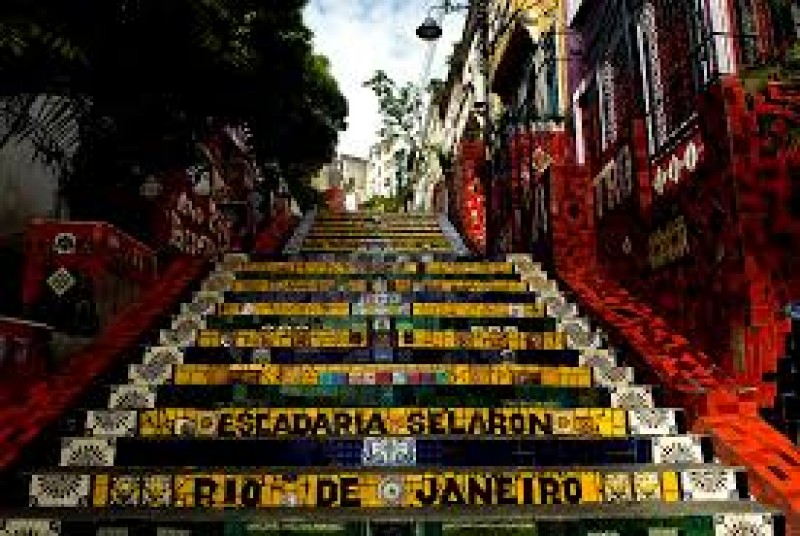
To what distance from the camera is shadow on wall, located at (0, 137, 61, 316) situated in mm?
6949

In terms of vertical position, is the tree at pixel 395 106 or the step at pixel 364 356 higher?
the tree at pixel 395 106

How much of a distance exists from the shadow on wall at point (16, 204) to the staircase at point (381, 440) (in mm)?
1658

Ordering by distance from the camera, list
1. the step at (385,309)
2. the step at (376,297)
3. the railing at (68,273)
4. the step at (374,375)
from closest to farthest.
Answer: the step at (374,375)
the railing at (68,273)
the step at (385,309)
the step at (376,297)

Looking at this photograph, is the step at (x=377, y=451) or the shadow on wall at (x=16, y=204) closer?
the step at (x=377, y=451)

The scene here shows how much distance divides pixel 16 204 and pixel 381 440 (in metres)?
5.04

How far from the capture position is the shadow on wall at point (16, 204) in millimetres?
6949

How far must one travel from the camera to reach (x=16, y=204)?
302 inches

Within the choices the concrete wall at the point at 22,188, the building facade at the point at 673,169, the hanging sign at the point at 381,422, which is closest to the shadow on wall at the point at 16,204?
the concrete wall at the point at 22,188

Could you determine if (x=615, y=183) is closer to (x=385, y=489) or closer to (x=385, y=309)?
(x=385, y=309)

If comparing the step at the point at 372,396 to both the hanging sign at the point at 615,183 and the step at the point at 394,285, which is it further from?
the hanging sign at the point at 615,183

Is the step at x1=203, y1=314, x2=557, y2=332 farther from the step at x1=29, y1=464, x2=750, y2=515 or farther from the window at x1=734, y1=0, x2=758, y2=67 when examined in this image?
the window at x1=734, y1=0, x2=758, y2=67

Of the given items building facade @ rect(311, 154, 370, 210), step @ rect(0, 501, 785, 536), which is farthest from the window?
building facade @ rect(311, 154, 370, 210)

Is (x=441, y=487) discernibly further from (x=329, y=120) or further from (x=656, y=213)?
(x=329, y=120)

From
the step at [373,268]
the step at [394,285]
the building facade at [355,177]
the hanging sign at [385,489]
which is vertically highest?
the building facade at [355,177]
